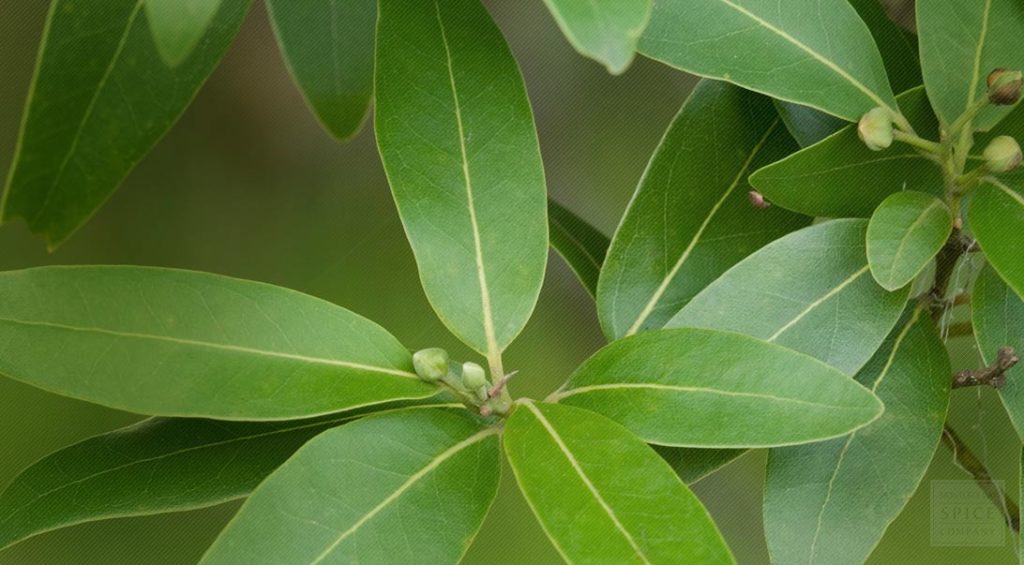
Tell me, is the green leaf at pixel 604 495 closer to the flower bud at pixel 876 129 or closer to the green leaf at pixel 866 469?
the green leaf at pixel 866 469

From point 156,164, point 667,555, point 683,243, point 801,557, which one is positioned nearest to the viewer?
point 667,555

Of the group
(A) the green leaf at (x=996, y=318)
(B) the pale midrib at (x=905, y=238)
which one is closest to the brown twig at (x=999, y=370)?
(A) the green leaf at (x=996, y=318)

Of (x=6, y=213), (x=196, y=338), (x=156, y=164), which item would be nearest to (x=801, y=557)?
(x=196, y=338)

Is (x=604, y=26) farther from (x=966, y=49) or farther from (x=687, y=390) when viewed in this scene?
(x=966, y=49)

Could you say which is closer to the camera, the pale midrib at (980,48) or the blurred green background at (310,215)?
the pale midrib at (980,48)

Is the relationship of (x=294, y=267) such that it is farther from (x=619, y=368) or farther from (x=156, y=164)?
(x=619, y=368)

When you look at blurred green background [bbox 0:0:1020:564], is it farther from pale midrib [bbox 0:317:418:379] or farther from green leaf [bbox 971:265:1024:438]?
pale midrib [bbox 0:317:418:379]
